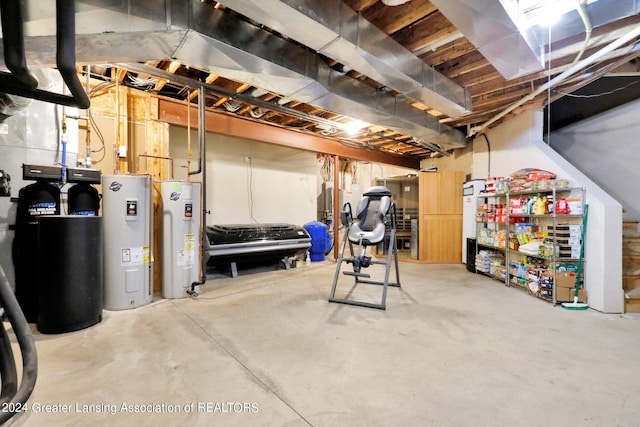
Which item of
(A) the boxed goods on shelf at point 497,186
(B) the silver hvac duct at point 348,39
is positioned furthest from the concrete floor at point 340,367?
(B) the silver hvac duct at point 348,39

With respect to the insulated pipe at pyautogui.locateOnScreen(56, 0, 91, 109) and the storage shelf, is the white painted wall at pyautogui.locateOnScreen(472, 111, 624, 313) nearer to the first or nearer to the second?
the storage shelf

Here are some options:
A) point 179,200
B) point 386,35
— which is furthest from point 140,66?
Answer: point 386,35

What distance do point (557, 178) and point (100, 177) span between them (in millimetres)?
5466

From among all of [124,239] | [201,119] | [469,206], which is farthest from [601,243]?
[124,239]

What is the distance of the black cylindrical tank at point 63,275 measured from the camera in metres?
2.32

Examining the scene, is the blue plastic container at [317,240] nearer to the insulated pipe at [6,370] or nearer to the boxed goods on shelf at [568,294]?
the boxed goods on shelf at [568,294]

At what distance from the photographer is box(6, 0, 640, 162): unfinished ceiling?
73.5 inches

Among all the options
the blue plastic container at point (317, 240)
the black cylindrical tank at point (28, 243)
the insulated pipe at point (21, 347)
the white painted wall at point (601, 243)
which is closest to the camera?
the insulated pipe at point (21, 347)

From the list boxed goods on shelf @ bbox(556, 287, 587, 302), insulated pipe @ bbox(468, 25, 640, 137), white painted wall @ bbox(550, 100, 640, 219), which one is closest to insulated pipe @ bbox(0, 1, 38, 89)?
insulated pipe @ bbox(468, 25, 640, 137)

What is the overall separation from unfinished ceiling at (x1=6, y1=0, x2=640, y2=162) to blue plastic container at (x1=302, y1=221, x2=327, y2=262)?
8.47 ft

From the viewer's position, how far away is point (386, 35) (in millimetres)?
2492

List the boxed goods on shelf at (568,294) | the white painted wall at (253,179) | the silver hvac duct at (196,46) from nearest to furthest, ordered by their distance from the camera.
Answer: the silver hvac duct at (196,46), the boxed goods on shelf at (568,294), the white painted wall at (253,179)

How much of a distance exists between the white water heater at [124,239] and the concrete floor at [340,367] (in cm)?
21

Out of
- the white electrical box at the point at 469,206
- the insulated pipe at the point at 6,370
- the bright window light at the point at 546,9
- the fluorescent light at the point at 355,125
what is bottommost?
the insulated pipe at the point at 6,370
